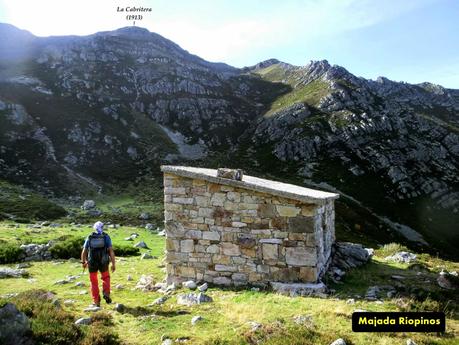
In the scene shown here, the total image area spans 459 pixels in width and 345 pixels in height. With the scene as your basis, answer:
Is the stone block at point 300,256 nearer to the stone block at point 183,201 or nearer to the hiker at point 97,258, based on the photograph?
the stone block at point 183,201

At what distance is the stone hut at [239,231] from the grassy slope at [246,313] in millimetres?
966

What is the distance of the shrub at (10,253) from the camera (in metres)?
18.3

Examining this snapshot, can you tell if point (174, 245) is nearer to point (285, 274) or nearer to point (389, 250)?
point (285, 274)

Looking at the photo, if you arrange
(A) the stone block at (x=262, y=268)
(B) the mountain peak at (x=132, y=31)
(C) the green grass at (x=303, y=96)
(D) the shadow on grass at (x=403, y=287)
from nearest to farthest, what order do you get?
(D) the shadow on grass at (x=403, y=287) < (A) the stone block at (x=262, y=268) < (C) the green grass at (x=303, y=96) < (B) the mountain peak at (x=132, y=31)

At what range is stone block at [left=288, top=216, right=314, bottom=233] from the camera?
12094 millimetres

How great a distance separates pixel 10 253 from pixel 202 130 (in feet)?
264

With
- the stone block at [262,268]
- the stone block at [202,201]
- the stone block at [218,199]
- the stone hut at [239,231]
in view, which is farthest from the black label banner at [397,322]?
the stone block at [202,201]

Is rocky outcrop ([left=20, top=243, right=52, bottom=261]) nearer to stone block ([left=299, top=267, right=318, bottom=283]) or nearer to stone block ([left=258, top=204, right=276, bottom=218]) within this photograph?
stone block ([left=258, top=204, right=276, bottom=218])

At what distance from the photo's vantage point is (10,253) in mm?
18672

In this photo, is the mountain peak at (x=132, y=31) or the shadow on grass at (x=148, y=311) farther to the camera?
the mountain peak at (x=132, y=31)

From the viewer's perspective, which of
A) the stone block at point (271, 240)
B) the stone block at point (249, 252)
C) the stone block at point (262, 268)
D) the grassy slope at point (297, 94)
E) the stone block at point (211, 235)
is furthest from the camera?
the grassy slope at point (297, 94)

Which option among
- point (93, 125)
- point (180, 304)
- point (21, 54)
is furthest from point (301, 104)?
point (180, 304)

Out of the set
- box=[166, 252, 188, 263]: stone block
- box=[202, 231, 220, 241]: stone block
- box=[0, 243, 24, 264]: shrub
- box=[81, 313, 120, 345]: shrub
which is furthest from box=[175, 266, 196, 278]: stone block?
box=[0, 243, 24, 264]: shrub

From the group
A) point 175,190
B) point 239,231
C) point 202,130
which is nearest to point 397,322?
point 239,231
